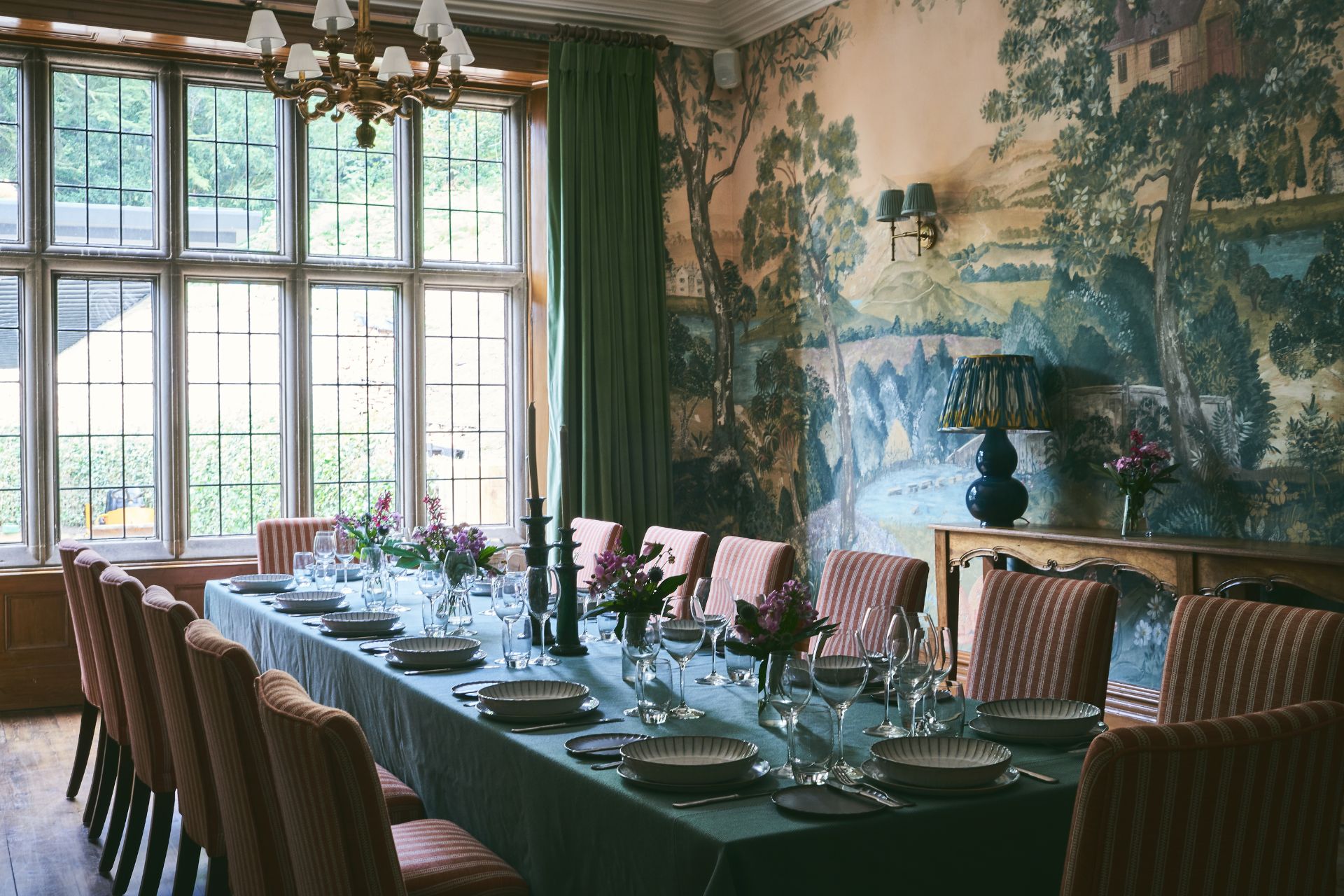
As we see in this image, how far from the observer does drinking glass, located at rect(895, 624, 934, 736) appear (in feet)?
7.19

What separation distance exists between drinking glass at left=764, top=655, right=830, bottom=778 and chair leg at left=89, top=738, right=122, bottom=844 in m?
2.74

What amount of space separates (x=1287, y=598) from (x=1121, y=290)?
4.29 ft

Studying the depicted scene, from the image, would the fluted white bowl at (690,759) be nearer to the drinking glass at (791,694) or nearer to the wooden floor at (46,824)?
the drinking glass at (791,694)

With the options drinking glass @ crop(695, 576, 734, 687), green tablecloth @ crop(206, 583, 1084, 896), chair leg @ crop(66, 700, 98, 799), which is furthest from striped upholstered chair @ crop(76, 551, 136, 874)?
drinking glass @ crop(695, 576, 734, 687)

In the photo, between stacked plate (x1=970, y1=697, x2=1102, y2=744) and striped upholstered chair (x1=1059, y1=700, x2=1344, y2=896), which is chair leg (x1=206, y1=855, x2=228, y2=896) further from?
striped upholstered chair (x1=1059, y1=700, x2=1344, y2=896)

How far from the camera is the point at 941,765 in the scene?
6.81 ft

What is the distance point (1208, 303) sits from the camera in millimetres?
4453

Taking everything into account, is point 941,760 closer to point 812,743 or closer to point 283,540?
point 812,743

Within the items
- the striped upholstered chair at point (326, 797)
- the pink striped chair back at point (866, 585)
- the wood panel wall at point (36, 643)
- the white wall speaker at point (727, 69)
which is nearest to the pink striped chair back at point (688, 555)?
the pink striped chair back at point (866, 585)

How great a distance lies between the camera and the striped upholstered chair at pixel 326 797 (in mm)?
1741

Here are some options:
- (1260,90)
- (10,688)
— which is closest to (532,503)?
(1260,90)

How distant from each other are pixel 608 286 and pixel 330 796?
5133 millimetres

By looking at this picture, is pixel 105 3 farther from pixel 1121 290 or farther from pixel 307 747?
pixel 307 747

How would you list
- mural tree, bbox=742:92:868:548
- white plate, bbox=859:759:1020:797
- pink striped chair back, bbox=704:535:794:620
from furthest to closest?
1. mural tree, bbox=742:92:868:548
2. pink striped chair back, bbox=704:535:794:620
3. white plate, bbox=859:759:1020:797
